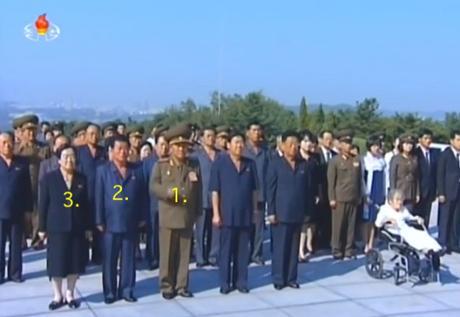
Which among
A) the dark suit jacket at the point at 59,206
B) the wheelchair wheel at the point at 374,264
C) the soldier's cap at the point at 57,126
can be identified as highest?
the soldier's cap at the point at 57,126

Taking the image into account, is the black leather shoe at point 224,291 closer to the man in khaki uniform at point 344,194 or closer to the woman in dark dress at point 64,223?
the woman in dark dress at point 64,223

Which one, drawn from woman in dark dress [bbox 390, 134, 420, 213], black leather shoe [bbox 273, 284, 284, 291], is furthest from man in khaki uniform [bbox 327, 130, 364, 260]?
black leather shoe [bbox 273, 284, 284, 291]

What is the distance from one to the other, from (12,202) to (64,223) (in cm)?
121

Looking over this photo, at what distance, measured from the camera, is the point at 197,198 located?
7.16 metres

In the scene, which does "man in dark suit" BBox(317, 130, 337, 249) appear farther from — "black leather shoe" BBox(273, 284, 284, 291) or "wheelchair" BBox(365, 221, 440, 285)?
"black leather shoe" BBox(273, 284, 284, 291)

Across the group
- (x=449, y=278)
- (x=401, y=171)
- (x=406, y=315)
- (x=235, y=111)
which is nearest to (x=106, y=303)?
(x=406, y=315)

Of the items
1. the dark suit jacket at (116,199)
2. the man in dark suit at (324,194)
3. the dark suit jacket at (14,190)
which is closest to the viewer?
the dark suit jacket at (116,199)

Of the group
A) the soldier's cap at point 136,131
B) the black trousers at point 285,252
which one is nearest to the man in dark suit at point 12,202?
the soldier's cap at point 136,131

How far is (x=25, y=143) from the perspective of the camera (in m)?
9.13

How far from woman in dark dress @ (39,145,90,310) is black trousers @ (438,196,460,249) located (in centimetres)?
515

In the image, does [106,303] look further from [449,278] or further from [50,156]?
[449,278]

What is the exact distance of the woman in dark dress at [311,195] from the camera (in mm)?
8750

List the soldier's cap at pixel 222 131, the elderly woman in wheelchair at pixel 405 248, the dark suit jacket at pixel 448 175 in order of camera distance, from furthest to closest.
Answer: the dark suit jacket at pixel 448 175, the soldier's cap at pixel 222 131, the elderly woman in wheelchair at pixel 405 248

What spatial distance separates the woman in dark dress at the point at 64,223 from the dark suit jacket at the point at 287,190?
2021 mm
